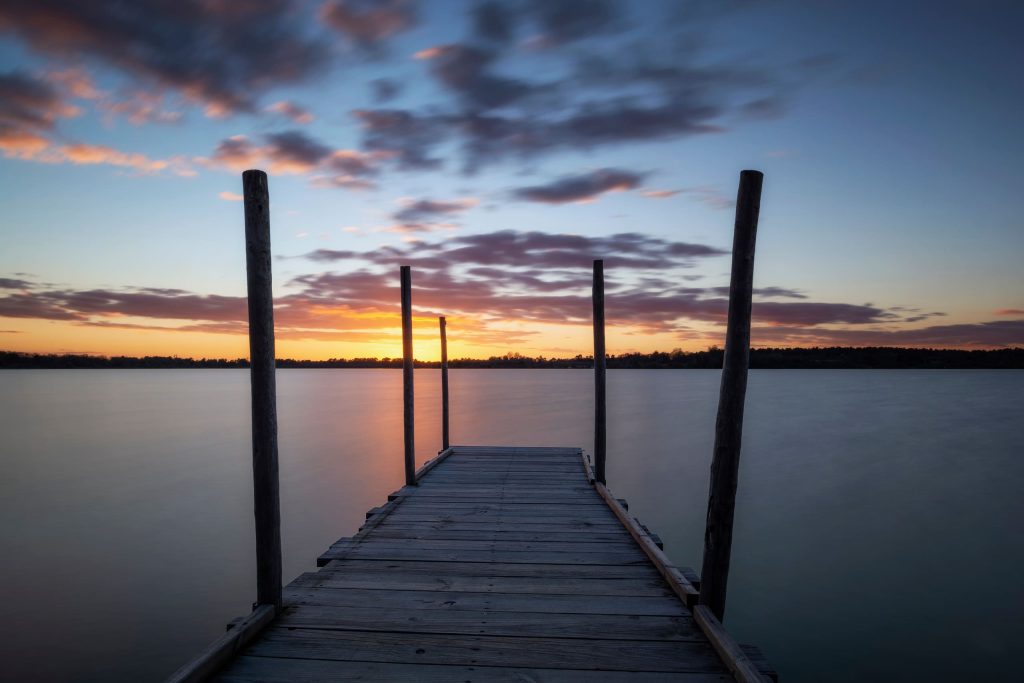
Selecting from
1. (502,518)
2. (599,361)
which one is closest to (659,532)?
(599,361)

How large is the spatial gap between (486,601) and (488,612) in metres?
0.20

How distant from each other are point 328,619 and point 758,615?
7114 mm

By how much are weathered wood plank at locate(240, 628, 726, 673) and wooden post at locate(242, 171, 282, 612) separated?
0.48m

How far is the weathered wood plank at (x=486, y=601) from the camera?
13.2 feet

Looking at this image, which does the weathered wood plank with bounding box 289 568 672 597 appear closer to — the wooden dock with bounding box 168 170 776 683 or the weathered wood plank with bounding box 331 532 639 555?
the wooden dock with bounding box 168 170 776 683

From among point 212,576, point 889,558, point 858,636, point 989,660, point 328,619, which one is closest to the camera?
point 328,619

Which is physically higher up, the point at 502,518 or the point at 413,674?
the point at 413,674

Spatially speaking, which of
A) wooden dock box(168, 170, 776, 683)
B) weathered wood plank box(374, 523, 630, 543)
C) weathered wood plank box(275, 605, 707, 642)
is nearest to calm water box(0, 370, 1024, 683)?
weathered wood plank box(374, 523, 630, 543)

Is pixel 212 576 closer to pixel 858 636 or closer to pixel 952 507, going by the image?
pixel 858 636

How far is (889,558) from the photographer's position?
10.7 m

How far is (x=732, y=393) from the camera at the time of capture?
3.84 meters

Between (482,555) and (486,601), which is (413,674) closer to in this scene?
(486,601)

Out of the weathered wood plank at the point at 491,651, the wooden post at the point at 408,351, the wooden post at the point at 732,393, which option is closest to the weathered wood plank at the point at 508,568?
the wooden post at the point at 732,393

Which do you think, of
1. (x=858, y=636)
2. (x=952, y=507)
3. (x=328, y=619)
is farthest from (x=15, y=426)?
(x=952, y=507)
